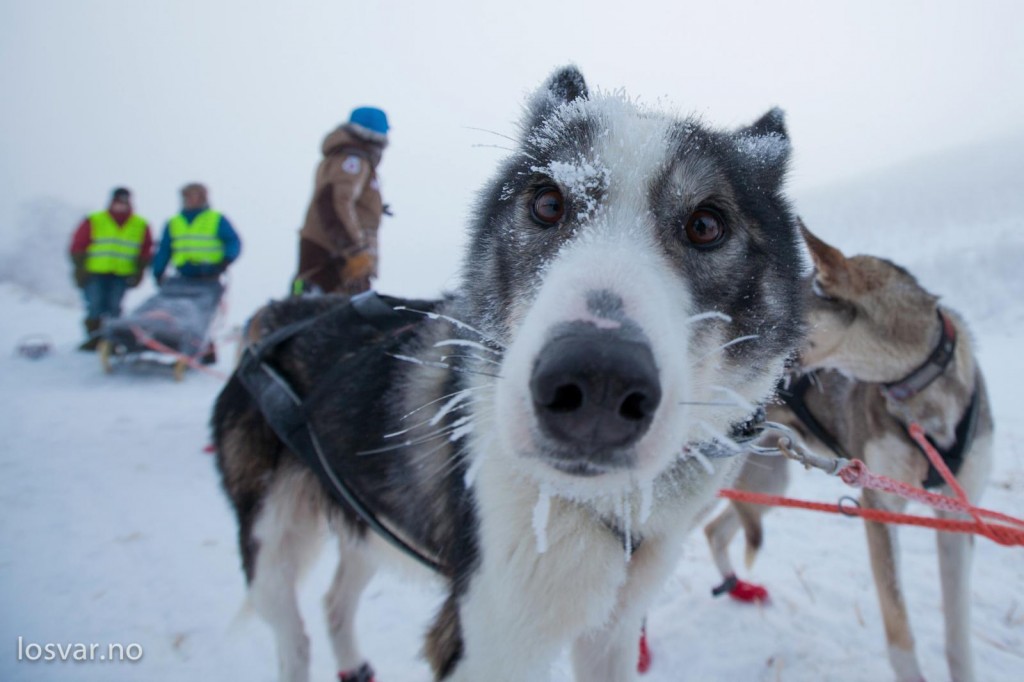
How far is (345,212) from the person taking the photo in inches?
183

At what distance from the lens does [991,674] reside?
2.49 metres

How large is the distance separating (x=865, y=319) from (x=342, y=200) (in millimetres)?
3933

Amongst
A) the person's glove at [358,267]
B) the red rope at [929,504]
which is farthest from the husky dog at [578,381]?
the person's glove at [358,267]

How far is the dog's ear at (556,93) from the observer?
6.19ft

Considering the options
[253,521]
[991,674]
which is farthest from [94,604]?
[991,674]

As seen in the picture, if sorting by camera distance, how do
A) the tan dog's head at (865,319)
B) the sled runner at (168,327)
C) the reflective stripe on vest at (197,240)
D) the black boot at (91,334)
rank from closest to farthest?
1. the tan dog's head at (865,319)
2. the sled runner at (168,327)
3. the reflective stripe on vest at (197,240)
4. the black boot at (91,334)

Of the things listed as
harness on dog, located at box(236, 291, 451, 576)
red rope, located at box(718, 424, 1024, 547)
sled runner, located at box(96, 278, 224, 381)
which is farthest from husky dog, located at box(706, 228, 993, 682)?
sled runner, located at box(96, 278, 224, 381)

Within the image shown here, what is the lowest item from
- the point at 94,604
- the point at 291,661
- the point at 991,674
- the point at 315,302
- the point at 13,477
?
the point at 13,477

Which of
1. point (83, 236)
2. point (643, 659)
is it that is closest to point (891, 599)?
point (643, 659)

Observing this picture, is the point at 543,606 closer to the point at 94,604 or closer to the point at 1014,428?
the point at 94,604

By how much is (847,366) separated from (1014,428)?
4.06 meters

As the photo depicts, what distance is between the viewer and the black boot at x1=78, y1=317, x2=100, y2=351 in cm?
807

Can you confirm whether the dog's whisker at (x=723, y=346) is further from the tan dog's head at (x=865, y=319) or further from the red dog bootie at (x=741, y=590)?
the red dog bootie at (x=741, y=590)

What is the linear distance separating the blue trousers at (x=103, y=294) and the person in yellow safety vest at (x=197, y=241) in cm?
107
